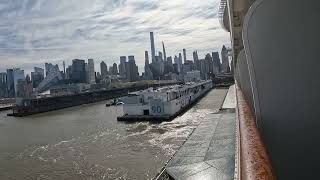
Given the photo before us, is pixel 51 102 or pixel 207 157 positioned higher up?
pixel 207 157

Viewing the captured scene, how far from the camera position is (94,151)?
17953 mm

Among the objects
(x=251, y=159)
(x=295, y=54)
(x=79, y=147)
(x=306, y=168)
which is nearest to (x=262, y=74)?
(x=295, y=54)

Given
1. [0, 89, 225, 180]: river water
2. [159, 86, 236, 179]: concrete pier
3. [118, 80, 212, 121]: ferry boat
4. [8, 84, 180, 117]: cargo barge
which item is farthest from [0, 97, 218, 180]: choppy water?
[8, 84, 180, 117]: cargo barge

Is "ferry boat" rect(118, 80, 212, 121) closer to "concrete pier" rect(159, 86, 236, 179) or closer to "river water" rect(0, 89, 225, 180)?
"river water" rect(0, 89, 225, 180)

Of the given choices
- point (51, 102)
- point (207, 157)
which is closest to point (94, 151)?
point (207, 157)

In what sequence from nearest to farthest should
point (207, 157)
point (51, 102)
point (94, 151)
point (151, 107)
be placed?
1. point (207, 157)
2. point (94, 151)
3. point (151, 107)
4. point (51, 102)

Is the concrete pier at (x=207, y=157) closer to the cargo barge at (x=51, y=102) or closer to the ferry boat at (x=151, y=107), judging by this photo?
the ferry boat at (x=151, y=107)

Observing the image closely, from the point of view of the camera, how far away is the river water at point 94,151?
1414cm

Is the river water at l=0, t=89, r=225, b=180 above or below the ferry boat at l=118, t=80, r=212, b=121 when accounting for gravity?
below

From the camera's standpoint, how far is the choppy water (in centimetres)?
1415

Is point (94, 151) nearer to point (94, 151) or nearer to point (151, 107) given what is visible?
point (94, 151)

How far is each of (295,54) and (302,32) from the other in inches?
8.2

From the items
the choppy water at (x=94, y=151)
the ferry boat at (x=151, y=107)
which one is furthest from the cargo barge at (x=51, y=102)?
the choppy water at (x=94, y=151)

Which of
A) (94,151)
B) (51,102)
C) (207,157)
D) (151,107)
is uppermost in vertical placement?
(151,107)
